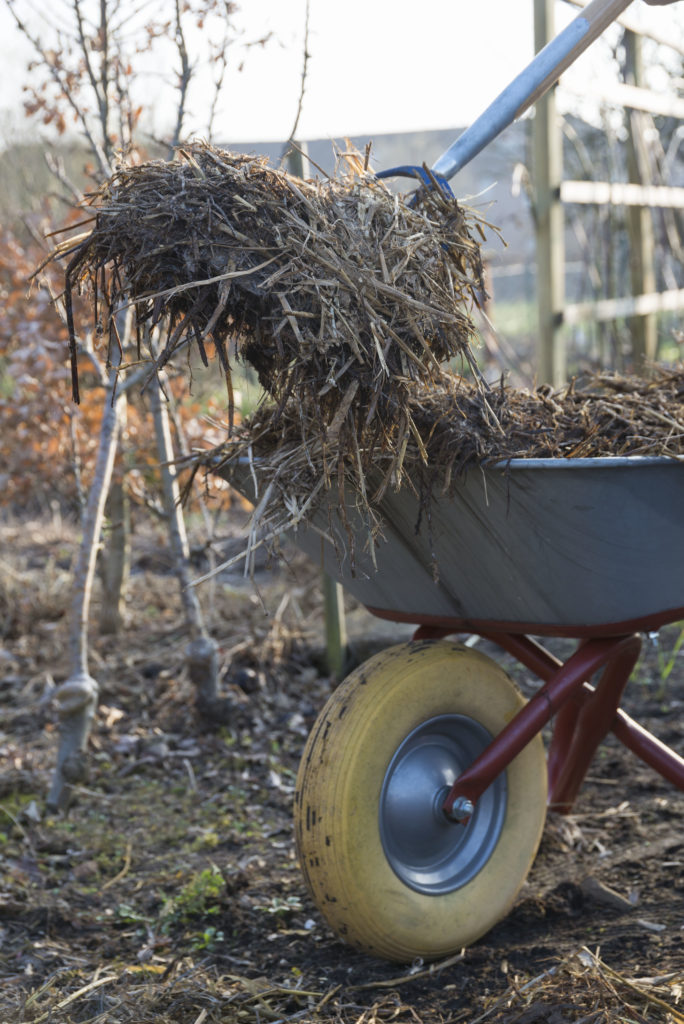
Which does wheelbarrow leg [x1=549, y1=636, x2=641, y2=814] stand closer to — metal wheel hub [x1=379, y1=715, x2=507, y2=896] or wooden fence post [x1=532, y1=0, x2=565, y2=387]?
metal wheel hub [x1=379, y1=715, x2=507, y2=896]

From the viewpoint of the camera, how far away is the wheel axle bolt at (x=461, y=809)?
1.76 m

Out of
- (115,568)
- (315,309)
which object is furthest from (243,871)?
(115,568)

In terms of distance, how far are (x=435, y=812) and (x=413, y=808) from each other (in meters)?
0.05

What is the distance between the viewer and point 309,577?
4.28 m

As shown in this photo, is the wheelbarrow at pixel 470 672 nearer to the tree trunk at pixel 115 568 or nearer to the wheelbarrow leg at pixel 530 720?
the wheelbarrow leg at pixel 530 720

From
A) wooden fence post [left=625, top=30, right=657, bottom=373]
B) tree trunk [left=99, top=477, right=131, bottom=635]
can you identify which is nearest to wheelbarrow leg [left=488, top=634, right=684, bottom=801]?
tree trunk [left=99, top=477, right=131, bottom=635]

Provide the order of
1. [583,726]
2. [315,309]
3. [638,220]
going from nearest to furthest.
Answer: [315,309] → [583,726] → [638,220]

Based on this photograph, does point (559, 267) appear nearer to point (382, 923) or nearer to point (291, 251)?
point (291, 251)

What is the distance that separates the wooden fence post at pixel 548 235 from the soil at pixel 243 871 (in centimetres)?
139

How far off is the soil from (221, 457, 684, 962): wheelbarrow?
0.14 meters

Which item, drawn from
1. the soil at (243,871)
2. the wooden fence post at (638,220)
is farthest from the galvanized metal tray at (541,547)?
the wooden fence post at (638,220)

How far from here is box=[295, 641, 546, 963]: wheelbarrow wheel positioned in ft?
5.44

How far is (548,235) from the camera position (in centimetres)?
407

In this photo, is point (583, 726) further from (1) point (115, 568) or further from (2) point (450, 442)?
(1) point (115, 568)
